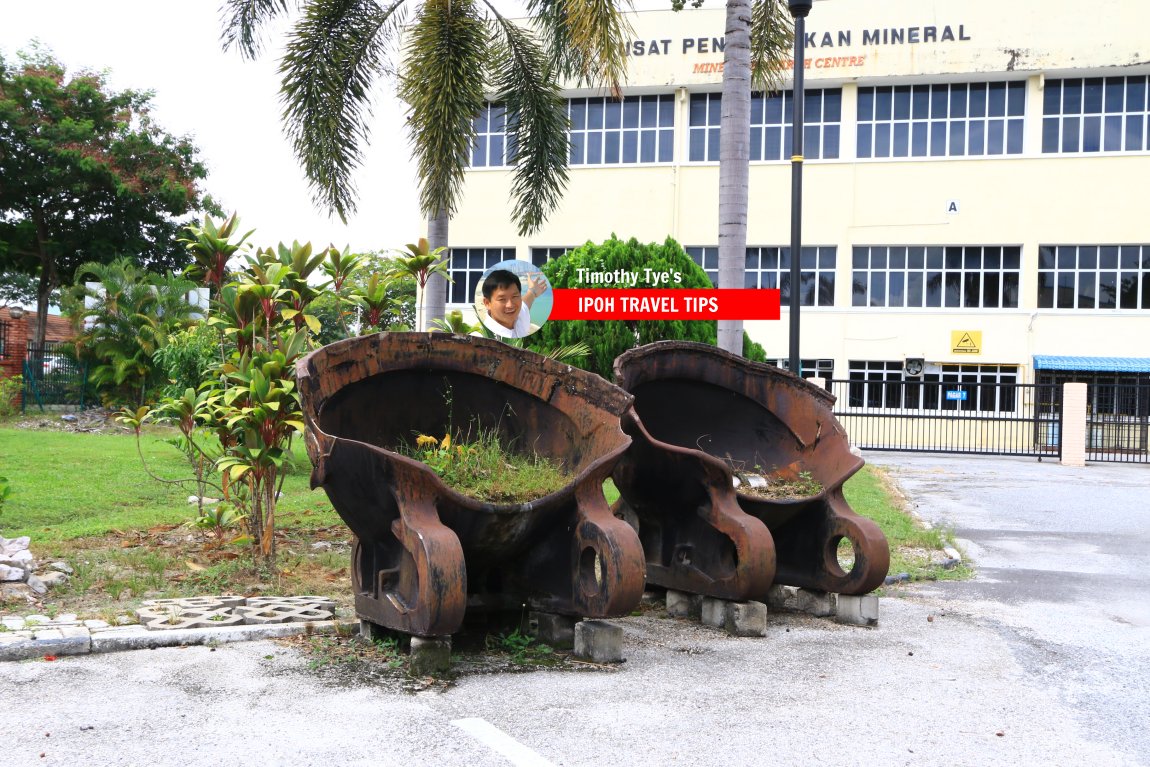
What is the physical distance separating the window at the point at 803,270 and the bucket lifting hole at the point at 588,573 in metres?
29.4

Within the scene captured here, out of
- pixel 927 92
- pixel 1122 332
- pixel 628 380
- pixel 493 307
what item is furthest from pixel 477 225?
pixel 628 380

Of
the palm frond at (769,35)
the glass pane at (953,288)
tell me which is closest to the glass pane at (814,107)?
the glass pane at (953,288)

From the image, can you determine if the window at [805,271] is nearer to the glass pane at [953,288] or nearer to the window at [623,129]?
the glass pane at [953,288]

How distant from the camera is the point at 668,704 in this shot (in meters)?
4.93

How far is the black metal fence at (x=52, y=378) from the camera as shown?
26359 millimetres

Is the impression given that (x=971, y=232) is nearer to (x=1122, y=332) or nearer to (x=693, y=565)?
(x=1122, y=332)

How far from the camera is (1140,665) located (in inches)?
238

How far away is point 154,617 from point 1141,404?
25.7 meters

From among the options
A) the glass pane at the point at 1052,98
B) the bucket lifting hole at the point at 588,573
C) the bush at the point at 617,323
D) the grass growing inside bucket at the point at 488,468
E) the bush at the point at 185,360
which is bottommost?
the bucket lifting hole at the point at 588,573

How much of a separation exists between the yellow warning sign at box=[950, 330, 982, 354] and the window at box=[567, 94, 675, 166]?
10417 mm

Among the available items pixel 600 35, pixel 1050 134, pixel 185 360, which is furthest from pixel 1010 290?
pixel 185 360

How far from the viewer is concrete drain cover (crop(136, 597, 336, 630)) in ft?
19.2

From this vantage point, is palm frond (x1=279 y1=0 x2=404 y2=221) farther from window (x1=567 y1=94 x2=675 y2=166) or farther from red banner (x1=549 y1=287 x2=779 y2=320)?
window (x1=567 y1=94 x2=675 y2=166)

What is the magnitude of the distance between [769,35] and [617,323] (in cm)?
483
